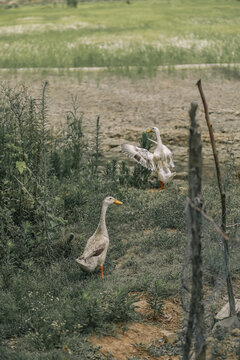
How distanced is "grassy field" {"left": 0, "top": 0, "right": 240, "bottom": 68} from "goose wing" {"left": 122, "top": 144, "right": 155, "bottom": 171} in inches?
313

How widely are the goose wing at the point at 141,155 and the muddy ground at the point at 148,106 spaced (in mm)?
1066

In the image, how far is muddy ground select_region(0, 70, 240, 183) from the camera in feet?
37.9

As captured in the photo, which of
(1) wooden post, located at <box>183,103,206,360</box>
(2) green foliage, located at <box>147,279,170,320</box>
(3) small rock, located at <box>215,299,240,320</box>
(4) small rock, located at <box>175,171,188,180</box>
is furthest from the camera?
(4) small rock, located at <box>175,171,188,180</box>

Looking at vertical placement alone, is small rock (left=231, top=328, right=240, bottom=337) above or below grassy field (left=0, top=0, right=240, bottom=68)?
below

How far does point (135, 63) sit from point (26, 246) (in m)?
10.7

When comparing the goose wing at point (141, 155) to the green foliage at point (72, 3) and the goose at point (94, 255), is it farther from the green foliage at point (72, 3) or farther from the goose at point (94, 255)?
the green foliage at point (72, 3)

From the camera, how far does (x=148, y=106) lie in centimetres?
1400

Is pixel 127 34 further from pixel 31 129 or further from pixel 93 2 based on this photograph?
pixel 31 129

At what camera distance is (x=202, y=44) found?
17.6 m

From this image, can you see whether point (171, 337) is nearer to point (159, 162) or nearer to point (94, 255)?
point (94, 255)

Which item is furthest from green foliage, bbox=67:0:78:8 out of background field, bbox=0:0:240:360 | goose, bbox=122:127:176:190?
goose, bbox=122:127:176:190

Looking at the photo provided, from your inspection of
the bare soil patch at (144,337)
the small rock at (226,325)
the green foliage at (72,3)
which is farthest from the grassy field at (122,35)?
the small rock at (226,325)

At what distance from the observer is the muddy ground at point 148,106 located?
37.9ft

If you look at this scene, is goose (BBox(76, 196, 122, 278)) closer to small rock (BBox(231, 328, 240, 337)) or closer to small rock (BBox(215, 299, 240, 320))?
small rock (BBox(215, 299, 240, 320))
